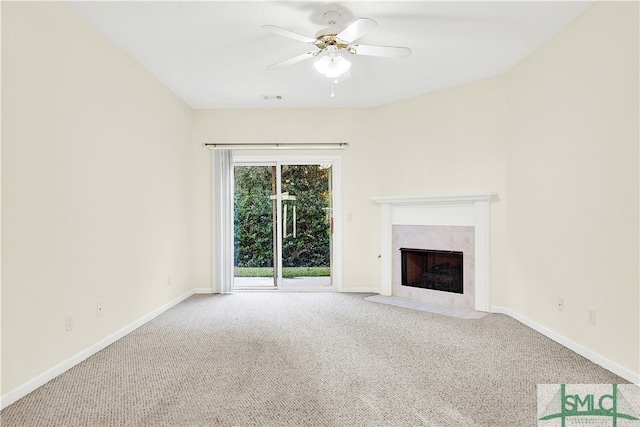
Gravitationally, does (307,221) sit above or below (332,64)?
below

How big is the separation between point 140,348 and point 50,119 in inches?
73.4

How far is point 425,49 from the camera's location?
3.54 metres

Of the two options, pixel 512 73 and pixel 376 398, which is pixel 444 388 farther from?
pixel 512 73

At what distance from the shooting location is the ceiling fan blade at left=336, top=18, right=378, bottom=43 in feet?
8.20

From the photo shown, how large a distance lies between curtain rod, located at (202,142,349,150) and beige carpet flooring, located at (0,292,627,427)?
2.43 m

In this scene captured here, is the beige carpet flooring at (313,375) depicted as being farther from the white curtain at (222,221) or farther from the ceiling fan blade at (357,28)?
the ceiling fan blade at (357,28)

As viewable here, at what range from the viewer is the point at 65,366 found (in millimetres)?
2713

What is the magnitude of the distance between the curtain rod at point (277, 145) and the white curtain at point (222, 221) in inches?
3.5

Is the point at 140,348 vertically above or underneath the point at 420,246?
underneath

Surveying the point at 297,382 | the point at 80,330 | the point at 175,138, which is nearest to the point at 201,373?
the point at 297,382

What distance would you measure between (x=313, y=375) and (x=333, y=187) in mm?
3256

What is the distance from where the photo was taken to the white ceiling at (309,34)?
2.84 m

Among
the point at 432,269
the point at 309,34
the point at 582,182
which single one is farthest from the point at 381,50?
the point at 432,269

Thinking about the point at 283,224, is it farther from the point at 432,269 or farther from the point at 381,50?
the point at 381,50
